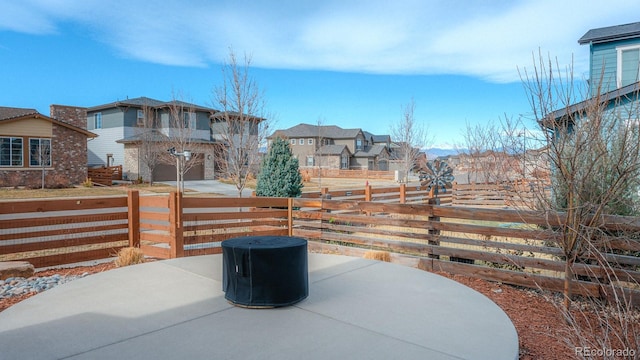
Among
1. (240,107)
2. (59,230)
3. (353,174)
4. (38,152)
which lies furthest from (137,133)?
(59,230)

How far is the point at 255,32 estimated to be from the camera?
45.4 feet

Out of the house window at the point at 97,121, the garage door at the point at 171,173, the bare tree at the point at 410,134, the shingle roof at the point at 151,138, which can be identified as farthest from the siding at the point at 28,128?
the bare tree at the point at 410,134

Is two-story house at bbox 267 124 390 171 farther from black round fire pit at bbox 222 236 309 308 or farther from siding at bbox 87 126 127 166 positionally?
black round fire pit at bbox 222 236 309 308

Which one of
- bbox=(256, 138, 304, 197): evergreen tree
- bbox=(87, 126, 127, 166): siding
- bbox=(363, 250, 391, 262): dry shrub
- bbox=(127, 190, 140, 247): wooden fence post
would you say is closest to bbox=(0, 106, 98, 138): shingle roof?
bbox=(87, 126, 127, 166): siding

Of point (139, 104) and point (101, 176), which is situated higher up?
point (139, 104)

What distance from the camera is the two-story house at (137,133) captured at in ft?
98.9

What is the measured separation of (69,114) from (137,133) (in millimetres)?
4922

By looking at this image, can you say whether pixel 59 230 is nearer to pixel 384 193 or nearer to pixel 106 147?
pixel 384 193

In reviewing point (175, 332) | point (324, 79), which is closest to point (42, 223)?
point (175, 332)

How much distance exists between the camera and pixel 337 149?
52.5m

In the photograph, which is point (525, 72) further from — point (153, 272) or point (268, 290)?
point (153, 272)

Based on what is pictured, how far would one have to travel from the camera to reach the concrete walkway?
8.52 feet

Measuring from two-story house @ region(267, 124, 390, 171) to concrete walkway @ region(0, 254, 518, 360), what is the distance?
157ft

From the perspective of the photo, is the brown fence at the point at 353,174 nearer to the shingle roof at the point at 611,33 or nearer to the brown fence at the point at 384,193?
the brown fence at the point at 384,193
